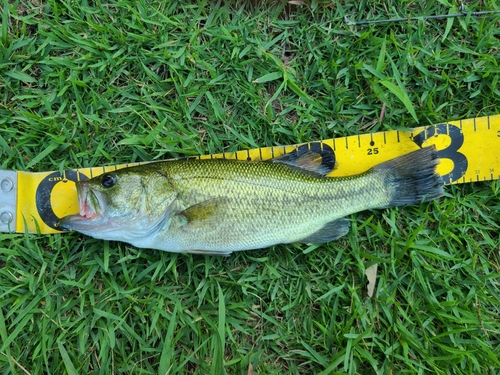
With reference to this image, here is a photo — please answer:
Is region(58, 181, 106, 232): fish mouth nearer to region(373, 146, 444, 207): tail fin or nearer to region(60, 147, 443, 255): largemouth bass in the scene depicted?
region(60, 147, 443, 255): largemouth bass

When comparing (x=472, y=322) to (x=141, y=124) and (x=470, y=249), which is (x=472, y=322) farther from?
(x=141, y=124)

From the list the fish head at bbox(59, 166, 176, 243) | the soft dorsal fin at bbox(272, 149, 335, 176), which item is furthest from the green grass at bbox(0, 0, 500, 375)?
the fish head at bbox(59, 166, 176, 243)

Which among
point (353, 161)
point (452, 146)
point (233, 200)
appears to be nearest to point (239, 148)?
point (233, 200)

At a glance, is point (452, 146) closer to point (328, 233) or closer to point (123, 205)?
point (328, 233)

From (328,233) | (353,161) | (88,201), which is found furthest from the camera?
(353,161)

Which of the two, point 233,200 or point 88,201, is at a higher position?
point 88,201
